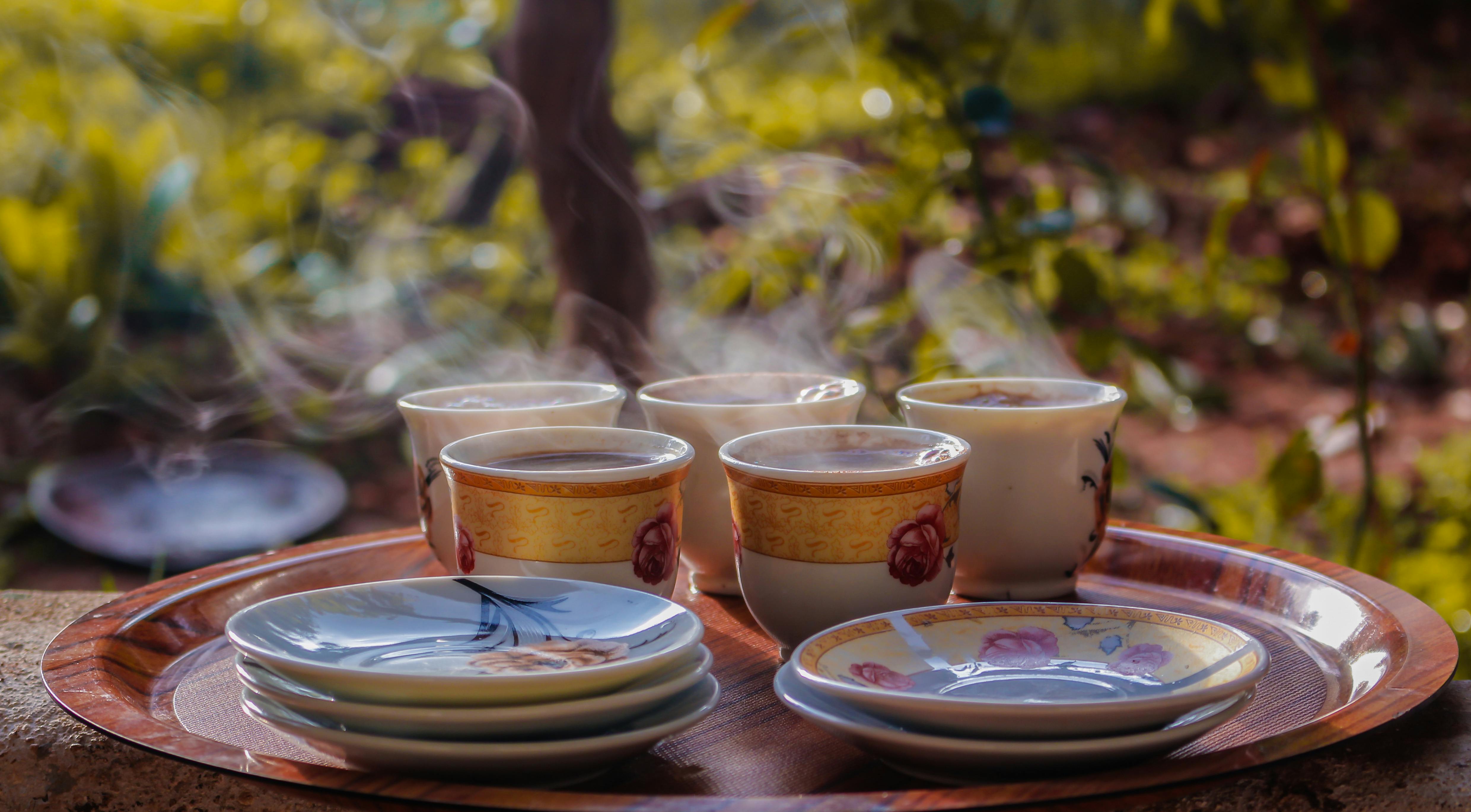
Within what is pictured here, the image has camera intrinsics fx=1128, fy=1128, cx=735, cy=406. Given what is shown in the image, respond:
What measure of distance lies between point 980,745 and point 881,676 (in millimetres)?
128

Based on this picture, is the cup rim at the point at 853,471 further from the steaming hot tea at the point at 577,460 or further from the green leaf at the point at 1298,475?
the green leaf at the point at 1298,475

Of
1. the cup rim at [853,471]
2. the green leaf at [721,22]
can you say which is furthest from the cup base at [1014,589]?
the green leaf at [721,22]

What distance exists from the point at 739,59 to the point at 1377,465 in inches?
86.9

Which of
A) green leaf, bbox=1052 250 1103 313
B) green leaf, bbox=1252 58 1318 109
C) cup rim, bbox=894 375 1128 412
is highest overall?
green leaf, bbox=1252 58 1318 109

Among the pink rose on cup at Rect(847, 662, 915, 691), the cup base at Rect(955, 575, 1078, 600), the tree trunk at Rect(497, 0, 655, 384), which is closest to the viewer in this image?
the pink rose on cup at Rect(847, 662, 915, 691)

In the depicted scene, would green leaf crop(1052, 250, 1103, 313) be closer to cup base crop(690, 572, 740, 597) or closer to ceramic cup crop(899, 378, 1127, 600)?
ceramic cup crop(899, 378, 1127, 600)

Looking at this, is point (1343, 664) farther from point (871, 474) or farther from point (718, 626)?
point (718, 626)

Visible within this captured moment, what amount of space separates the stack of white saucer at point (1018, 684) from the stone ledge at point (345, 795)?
41 mm

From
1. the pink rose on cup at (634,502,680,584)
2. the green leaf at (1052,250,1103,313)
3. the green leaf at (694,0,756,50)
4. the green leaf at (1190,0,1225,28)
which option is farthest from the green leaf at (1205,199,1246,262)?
the pink rose on cup at (634,502,680,584)

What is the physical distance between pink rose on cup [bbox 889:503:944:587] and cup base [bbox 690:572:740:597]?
28 cm

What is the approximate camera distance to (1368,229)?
176cm

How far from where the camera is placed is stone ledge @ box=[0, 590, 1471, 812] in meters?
0.73

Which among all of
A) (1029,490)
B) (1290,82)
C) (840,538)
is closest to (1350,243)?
(1290,82)

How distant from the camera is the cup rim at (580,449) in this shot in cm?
91
